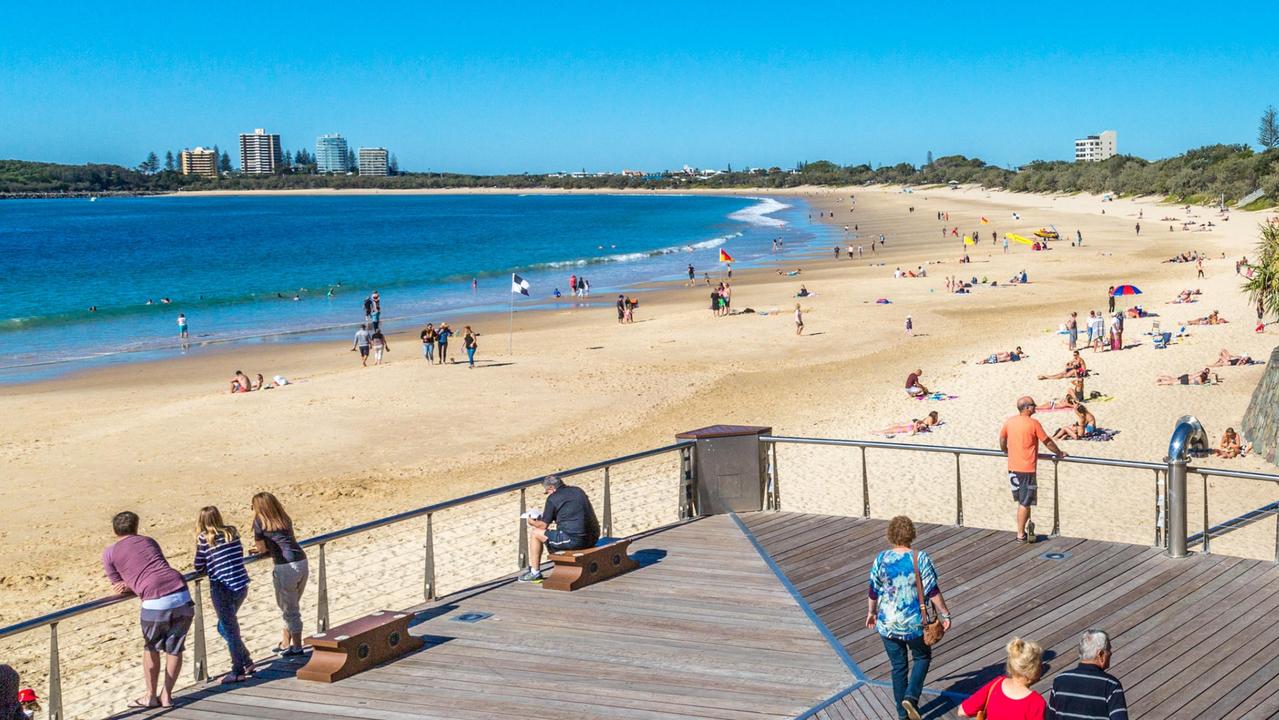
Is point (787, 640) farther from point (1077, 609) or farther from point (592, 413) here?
point (592, 413)

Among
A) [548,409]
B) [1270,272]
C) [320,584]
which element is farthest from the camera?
[548,409]

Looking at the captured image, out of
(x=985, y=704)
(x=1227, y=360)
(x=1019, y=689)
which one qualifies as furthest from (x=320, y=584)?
(x=1227, y=360)

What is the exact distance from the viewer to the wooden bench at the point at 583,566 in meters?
10.2

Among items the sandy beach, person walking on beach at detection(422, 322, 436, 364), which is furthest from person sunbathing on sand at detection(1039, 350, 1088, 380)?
person walking on beach at detection(422, 322, 436, 364)

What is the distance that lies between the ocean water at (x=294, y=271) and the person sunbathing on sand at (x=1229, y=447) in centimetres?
3155

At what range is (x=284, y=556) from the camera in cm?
851

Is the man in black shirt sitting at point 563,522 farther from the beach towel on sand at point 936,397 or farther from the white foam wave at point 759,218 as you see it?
the white foam wave at point 759,218

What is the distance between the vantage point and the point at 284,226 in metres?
144

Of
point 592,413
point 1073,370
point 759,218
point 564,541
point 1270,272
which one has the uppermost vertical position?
point 759,218

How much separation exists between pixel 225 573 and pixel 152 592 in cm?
63

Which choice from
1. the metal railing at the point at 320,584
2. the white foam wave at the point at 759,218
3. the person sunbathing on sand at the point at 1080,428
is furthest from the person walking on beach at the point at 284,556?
the white foam wave at the point at 759,218

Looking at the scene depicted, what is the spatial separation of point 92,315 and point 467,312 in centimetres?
1765

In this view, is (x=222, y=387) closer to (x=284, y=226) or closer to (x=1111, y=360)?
(x=1111, y=360)

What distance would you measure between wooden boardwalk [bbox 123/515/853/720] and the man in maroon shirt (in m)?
0.33
